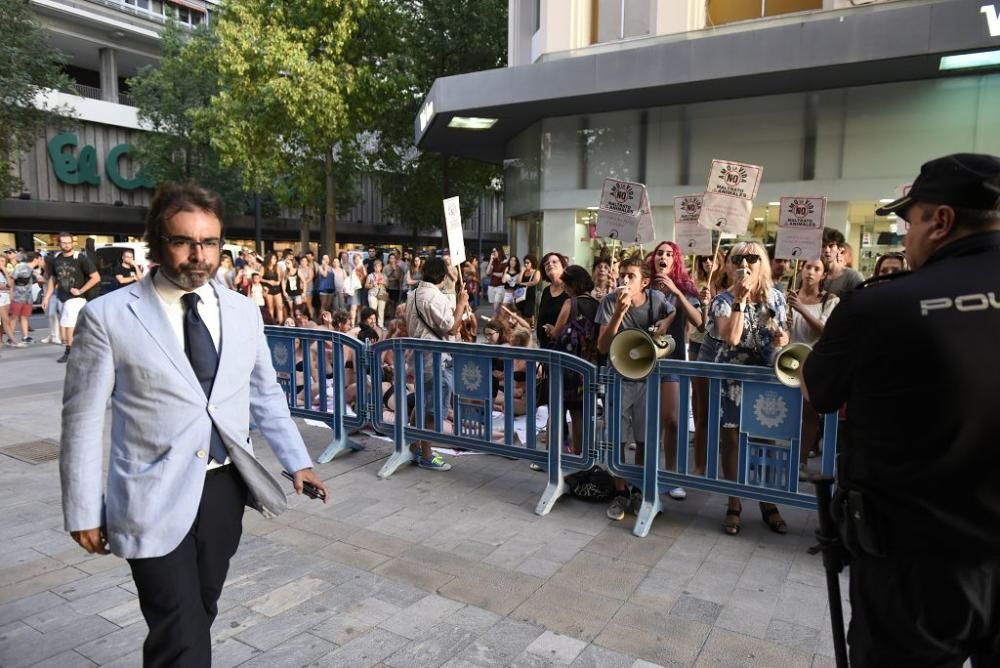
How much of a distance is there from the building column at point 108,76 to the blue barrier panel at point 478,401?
40.7m

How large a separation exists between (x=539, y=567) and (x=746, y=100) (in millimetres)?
11201

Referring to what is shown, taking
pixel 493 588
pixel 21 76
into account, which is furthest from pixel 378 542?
pixel 21 76

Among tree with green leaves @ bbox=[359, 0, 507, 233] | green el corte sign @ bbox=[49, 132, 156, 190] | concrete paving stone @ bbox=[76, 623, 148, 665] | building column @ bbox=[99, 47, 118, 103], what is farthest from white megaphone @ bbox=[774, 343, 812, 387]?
building column @ bbox=[99, 47, 118, 103]

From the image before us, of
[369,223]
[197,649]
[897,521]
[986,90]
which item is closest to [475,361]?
[197,649]

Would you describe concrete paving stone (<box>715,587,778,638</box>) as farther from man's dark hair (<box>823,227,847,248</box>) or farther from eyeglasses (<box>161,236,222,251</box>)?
man's dark hair (<box>823,227,847,248</box>)

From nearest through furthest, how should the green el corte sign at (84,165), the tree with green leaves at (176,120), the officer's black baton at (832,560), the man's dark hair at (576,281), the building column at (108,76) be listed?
the officer's black baton at (832,560), the man's dark hair at (576,281), the tree with green leaves at (176,120), the green el corte sign at (84,165), the building column at (108,76)

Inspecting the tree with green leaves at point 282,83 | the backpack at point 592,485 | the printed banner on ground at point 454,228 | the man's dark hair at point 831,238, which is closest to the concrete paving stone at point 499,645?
the backpack at point 592,485

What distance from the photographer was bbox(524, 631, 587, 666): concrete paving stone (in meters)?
3.20

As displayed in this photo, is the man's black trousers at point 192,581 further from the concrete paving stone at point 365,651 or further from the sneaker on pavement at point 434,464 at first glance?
the sneaker on pavement at point 434,464

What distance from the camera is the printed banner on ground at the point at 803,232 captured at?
6.36m

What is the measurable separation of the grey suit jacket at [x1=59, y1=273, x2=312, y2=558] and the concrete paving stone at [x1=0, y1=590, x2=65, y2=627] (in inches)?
72.9

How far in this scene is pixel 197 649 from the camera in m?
2.29

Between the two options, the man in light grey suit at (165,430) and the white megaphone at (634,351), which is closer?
the man in light grey suit at (165,430)

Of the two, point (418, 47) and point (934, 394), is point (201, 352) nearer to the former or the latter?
point (934, 394)
